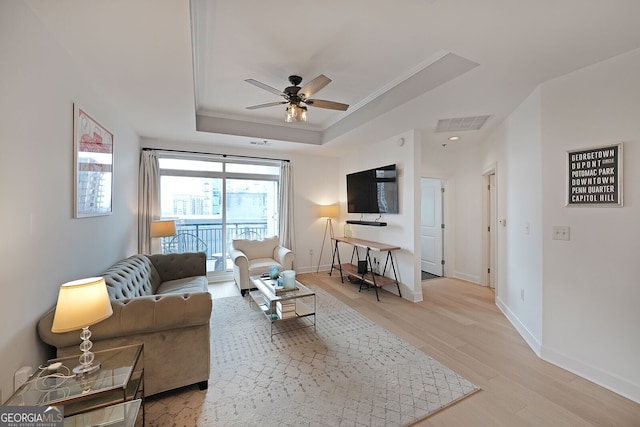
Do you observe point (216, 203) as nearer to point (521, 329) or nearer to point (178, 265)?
point (178, 265)

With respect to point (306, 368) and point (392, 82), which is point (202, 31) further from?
point (306, 368)

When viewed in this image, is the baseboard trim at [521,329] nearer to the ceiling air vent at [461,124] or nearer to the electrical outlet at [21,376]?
the ceiling air vent at [461,124]

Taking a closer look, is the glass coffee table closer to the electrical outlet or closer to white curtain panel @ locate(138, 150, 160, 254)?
the electrical outlet

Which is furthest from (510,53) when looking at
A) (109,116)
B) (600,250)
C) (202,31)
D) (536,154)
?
(109,116)

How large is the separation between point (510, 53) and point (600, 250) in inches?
68.7

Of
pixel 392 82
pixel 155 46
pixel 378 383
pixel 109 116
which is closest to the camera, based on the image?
pixel 155 46

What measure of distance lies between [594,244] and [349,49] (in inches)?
107

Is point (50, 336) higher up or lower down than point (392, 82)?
lower down

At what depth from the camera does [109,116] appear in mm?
2855

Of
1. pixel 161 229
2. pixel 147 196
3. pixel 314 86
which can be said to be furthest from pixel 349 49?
pixel 147 196

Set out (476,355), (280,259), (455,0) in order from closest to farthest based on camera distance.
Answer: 1. (455,0)
2. (476,355)
3. (280,259)

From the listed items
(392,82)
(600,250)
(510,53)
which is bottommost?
(600,250)

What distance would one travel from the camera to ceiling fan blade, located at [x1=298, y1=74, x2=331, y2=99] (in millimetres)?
2417

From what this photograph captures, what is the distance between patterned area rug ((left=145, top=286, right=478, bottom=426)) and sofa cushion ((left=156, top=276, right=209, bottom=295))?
1.81ft
